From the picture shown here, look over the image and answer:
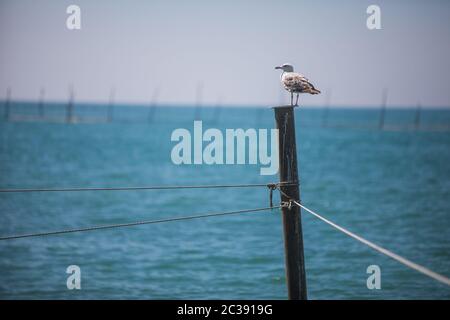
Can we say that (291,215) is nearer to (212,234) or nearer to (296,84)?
(296,84)

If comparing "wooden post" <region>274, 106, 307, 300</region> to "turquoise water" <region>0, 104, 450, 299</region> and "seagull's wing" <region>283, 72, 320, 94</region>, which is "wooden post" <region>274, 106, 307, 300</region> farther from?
"turquoise water" <region>0, 104, 450, 299</region>

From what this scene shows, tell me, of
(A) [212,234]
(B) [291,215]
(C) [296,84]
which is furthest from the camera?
(A) [212,234]

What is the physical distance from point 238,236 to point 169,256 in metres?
4.39

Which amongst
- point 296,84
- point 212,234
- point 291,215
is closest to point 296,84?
point 296,84

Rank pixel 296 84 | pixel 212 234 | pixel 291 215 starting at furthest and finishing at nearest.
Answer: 1. pixel 212 234
2. pixel 296 84
3. pixel 291 215

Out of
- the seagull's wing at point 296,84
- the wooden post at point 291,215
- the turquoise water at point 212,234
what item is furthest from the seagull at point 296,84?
the turquoise water at point 212,234

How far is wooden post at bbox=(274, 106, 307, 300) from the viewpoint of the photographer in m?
6.93

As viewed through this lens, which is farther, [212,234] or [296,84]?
[212,234]

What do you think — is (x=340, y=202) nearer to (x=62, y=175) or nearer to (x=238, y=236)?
(x=238, y=236)

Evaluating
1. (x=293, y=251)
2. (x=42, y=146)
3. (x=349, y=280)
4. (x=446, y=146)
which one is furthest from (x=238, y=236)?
(x=446, y=146)

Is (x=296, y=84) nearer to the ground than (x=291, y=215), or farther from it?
farther from it

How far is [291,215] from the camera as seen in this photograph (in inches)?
275

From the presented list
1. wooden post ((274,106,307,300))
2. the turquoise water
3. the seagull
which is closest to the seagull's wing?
the seagull
